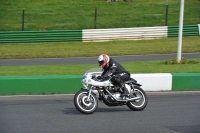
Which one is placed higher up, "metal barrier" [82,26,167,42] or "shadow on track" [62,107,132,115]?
"metal barrier" [82,26,167,42]

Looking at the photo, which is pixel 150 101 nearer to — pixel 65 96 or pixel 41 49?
pixel 65 96

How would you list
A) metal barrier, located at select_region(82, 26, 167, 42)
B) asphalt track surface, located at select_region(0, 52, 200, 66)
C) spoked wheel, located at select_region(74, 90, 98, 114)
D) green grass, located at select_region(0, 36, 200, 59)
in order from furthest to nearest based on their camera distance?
metal barrier, located at select_region(82, 26, 167, 42) → green grass, located at select_region(0, 36, 200, 59) → asphalt track surface, located at select_region(0, 52, 200, 66) → spoked wheel, located at select_region(74, 90, 98, 114)

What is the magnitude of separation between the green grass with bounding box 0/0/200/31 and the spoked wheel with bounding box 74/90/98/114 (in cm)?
2274

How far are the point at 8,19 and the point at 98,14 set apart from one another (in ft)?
20.4

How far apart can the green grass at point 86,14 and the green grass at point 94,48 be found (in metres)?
4.02

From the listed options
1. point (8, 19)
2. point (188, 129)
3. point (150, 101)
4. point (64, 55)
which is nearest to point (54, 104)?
point (150, 101)

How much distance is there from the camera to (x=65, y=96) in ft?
47.1

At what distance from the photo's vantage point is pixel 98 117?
11.0 metres

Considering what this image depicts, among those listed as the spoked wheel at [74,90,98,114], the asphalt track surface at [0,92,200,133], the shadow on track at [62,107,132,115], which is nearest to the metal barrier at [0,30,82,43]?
the asphalt track surface at [0,92,200,133]

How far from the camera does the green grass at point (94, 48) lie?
2777 cm

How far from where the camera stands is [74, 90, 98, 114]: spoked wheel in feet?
36.9

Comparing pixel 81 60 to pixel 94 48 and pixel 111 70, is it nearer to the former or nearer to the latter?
pixel 94 48

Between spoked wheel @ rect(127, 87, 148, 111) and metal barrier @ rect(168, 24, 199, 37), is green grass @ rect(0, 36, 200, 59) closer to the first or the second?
metal barrier @ rect(168, 24, 199, 37)

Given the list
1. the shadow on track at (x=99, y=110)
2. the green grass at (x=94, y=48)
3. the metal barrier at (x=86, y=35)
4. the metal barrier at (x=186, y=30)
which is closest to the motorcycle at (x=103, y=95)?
the shadow on track at (x=99, y=110)
